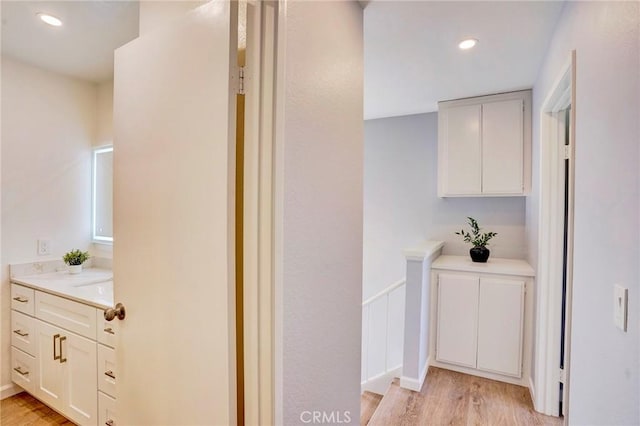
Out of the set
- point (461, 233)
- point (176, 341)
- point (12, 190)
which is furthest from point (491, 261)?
point (12, 190)

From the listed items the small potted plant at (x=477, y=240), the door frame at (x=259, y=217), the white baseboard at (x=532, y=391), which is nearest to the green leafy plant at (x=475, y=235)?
the small potted plant at (x=477, y=240)

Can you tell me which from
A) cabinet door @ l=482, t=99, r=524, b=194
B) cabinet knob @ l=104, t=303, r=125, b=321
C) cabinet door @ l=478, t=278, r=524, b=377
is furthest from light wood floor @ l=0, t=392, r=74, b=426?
cabinet door @ l=482, t=99, r=524, b=194

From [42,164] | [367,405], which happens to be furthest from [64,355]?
[367,405]

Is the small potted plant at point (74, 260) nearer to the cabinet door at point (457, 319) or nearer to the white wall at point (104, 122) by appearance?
the white wall at point (104, 122)

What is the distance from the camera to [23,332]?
225cm

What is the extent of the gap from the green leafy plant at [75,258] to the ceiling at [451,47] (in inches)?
102

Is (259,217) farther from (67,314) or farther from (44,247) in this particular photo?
(44,247)

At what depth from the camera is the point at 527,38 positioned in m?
1.80

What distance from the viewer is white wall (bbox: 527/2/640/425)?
817mm

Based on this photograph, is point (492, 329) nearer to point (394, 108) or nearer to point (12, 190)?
point (394, 108)

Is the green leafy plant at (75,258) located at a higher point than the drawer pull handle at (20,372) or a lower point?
higher

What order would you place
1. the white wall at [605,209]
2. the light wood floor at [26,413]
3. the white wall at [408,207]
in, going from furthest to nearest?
the white wall at [408,207], the light wood floor at [26,413], the white wall at [605,209]

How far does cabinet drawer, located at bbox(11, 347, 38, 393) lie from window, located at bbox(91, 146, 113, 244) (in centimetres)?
93

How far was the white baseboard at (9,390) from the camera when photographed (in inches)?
91.2
